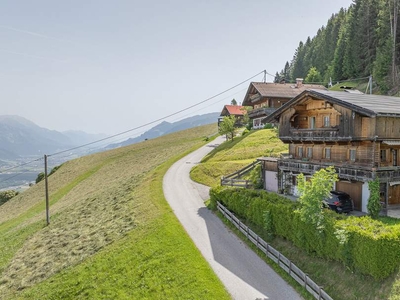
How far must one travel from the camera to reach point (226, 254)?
72.5 feet

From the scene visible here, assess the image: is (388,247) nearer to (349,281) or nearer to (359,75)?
(349,281)

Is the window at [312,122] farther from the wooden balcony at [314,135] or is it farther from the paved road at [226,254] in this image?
the paved road at [226,254]

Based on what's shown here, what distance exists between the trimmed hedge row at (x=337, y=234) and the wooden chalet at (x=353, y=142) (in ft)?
23.0

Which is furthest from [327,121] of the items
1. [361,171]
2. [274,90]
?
[274,90]

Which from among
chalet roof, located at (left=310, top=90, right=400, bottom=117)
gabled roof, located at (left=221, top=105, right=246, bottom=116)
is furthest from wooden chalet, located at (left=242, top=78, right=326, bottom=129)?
chalet roof, located at (left=310, top=90, right=400, bottom=117)

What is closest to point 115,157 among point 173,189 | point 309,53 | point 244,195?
point 173,189

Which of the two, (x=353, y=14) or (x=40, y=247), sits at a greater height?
(x=353, y=14)

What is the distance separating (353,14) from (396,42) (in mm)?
22487

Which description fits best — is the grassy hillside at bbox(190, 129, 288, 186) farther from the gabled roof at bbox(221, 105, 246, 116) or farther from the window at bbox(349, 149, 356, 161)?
the gabled roof at bbox(221, 105, 246, 116)

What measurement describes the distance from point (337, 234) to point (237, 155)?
3557cm

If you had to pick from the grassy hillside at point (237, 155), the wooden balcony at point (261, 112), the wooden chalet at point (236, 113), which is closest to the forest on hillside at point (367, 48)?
the wooden chalet at point (236, 113)

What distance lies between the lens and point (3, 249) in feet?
116

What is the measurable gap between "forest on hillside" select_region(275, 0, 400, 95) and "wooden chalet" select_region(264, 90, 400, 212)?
4962 centimetres

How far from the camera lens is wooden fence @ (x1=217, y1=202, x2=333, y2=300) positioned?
53.2 feet
